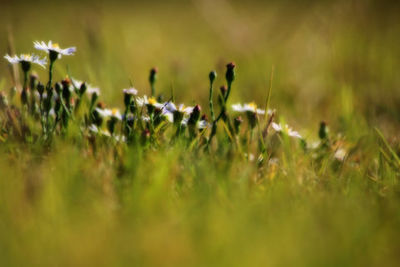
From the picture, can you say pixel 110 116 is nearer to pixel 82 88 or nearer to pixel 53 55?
pixel 82 88

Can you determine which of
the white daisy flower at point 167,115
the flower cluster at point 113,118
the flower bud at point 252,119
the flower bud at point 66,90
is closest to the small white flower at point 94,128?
the flower cluster at point 113,118

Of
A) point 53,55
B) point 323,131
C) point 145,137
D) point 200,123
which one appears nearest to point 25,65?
point 53,55

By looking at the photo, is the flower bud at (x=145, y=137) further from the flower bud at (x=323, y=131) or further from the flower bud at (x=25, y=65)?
the flower bud at (x=323, y=131)

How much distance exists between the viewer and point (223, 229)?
36.8 inches

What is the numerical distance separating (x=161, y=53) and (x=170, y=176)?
310cm

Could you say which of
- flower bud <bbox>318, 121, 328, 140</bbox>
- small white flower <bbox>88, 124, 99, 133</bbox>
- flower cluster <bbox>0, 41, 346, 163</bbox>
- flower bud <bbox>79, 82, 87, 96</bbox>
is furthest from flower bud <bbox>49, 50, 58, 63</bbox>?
flower bud <bbox>318, 121, 328, 140</bbox>

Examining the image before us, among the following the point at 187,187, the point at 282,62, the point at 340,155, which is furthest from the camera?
the point at 282,62

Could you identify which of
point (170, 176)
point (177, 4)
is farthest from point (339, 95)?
point (177, 4)

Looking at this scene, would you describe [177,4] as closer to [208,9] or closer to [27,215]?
[208,9]

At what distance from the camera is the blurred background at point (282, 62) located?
7.40 feet

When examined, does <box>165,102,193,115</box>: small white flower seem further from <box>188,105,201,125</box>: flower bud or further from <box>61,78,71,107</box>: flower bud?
<box>61,78,71,107</box>: flower bud

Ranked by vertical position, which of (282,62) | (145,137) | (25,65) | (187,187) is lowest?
(187,187)

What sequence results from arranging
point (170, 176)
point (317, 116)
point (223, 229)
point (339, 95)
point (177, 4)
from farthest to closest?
point (177, 4) → point (339, 95) → point (317, 116) → point (170, 176) → point (223, 229)

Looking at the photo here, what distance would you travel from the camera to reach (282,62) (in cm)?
356
